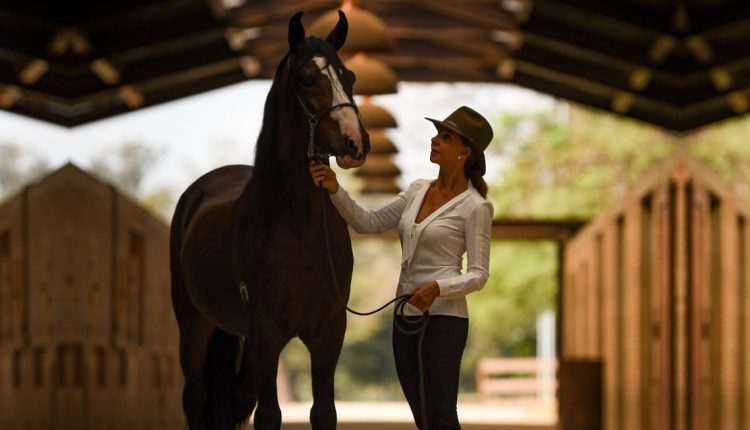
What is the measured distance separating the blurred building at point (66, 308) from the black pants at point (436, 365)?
418cm

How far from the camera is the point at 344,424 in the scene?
1412 cm

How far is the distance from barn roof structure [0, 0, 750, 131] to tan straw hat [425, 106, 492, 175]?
7321 mm

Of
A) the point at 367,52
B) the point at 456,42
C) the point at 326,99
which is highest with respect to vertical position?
the point at 456,42

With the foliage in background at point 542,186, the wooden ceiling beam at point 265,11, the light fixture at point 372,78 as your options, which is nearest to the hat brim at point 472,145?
the light fixture at point 372,78

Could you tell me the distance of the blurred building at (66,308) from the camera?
909 centimetres

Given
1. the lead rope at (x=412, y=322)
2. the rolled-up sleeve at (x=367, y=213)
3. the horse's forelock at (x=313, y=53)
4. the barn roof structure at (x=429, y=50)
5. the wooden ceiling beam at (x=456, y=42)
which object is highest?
the wooden ceiling beam at (x=456, y=42)

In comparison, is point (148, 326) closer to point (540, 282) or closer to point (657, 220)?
point (657, 220)

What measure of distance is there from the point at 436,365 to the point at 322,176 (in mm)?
731

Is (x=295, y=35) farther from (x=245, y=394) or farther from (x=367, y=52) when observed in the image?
(x=367, y=52)

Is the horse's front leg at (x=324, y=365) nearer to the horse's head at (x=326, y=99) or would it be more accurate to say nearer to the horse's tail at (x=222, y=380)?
the horse's head at (x=326, y=99)

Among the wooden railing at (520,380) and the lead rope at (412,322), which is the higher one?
the lead rope at (412,322)

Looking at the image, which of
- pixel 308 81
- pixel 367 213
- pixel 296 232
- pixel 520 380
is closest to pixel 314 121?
pixel 308 81

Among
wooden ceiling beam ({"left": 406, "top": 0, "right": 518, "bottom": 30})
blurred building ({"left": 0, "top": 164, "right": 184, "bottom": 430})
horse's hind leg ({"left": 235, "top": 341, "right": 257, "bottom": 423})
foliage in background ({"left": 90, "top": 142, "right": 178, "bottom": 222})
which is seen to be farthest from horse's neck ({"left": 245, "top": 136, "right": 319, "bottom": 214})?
foliage in background ({"left": 90, "top": 142, "right": 178, "bottom": 222})

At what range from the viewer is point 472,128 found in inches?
202
